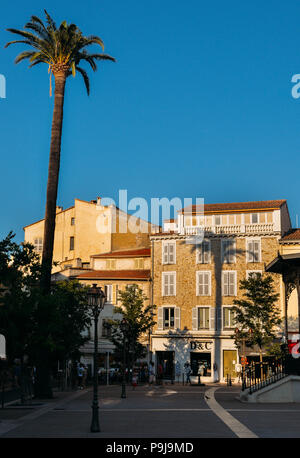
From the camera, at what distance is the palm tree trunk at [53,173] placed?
1103 inches

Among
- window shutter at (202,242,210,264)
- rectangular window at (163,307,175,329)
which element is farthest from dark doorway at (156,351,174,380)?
window shutter at (202,242,210,264)

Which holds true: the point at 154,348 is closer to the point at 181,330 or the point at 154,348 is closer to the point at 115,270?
the point at 181,330

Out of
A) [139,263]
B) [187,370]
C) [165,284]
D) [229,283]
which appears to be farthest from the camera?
[139,263]

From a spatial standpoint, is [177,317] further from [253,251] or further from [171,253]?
[253,251]

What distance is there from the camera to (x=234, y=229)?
52250 millimetres

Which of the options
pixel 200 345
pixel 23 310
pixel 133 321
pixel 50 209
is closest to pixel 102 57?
pixel 50 209

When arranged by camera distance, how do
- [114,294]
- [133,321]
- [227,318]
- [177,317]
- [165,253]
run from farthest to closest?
[114,294]
[165,253]
[177,317]
[227,318]
[133,321]

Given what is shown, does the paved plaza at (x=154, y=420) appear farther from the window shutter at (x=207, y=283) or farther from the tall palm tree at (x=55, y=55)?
the window shutter at (x=207, y=283)

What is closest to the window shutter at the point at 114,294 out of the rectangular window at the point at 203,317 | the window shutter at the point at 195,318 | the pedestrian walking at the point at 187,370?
the window shutter at the point at 195,318

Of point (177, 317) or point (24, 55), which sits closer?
point (24, 55)

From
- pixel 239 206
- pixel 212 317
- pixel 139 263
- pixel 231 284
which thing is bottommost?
pixel 212 317

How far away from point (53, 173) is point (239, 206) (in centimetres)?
3033

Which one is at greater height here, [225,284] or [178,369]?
[225,284]

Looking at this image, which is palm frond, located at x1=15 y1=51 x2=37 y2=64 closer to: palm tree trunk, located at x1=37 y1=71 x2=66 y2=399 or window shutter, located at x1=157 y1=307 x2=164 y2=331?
palm tree trunk, located at x1=37 y1=71 x2=66 y2=399
